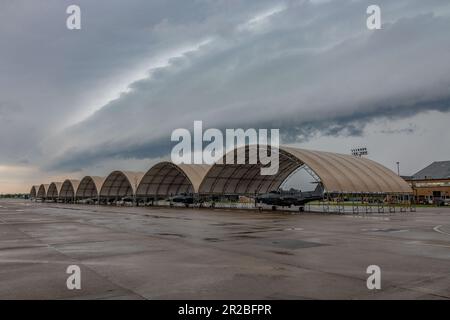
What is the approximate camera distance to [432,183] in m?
95.4

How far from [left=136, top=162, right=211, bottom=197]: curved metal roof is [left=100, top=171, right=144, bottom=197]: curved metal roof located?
4.93 meters

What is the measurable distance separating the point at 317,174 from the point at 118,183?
69.1 meters

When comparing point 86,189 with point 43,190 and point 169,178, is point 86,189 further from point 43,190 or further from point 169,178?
point 43,190

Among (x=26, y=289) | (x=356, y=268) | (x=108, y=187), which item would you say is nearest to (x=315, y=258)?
(x=356, y=268)

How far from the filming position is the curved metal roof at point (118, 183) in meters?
88.6

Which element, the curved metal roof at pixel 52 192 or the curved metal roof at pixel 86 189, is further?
the curved metal roof at pixel 52 192

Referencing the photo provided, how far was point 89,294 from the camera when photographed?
8.88 m

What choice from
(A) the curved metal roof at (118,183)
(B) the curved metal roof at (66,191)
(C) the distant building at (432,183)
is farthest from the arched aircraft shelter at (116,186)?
(C) the distant building at (432,183)

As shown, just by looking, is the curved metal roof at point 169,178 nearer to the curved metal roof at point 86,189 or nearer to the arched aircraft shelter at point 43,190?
the curved metal roof at point 86,189

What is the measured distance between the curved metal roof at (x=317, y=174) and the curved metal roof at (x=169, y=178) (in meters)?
5.50

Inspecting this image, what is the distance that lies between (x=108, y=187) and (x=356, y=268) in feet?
317

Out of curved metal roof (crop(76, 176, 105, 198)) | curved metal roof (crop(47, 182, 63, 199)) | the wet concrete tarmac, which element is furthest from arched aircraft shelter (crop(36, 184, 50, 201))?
the wet concrete tarmac

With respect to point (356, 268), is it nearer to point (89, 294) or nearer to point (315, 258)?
point (315, 258)

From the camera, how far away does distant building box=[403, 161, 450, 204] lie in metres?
92.5
